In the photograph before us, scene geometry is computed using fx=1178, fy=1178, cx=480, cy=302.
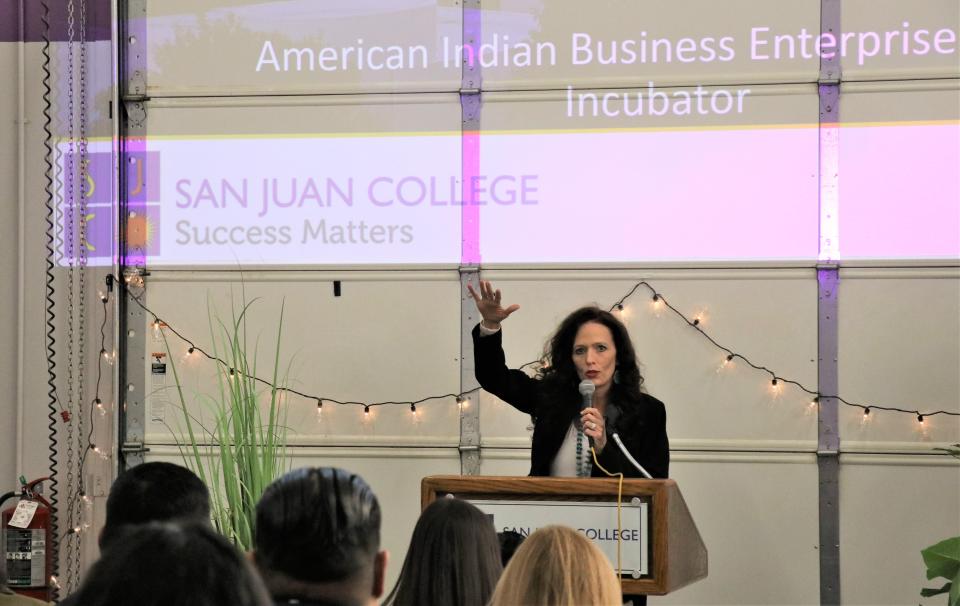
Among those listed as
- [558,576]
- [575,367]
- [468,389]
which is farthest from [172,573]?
[468,389]

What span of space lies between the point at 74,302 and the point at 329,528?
13.1 ft

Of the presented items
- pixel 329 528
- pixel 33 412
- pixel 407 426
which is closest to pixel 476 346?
pixel 407 426

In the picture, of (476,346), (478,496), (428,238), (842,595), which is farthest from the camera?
(428,238)

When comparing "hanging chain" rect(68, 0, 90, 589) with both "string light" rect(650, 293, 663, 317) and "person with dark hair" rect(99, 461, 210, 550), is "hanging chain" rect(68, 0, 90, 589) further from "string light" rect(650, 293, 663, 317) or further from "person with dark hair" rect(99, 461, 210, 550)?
"person with dark hair" rect(99, 461, 210, 550)

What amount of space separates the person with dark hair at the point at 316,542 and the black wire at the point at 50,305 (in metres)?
3.88

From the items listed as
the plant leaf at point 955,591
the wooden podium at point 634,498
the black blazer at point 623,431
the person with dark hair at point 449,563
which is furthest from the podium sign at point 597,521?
the plant leaf at point 955,591

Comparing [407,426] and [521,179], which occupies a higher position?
[521,179]

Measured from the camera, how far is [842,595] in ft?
15.0

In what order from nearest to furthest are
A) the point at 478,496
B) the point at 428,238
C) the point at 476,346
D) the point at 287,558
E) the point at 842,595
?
the point at 287,558 → the point at 478,496 → the point at 476,346 → the point at 842,595 → the point at 428,238

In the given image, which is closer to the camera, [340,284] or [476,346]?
[476,346]

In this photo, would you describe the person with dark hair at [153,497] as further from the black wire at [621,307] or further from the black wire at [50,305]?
the black wire at [50,305]

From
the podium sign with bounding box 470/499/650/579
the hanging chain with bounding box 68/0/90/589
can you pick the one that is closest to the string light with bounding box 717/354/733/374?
the podium sign with bounding box 470/499/650/579

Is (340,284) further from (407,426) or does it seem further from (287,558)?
(287,558)

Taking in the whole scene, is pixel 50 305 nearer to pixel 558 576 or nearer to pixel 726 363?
pixel 726 363
